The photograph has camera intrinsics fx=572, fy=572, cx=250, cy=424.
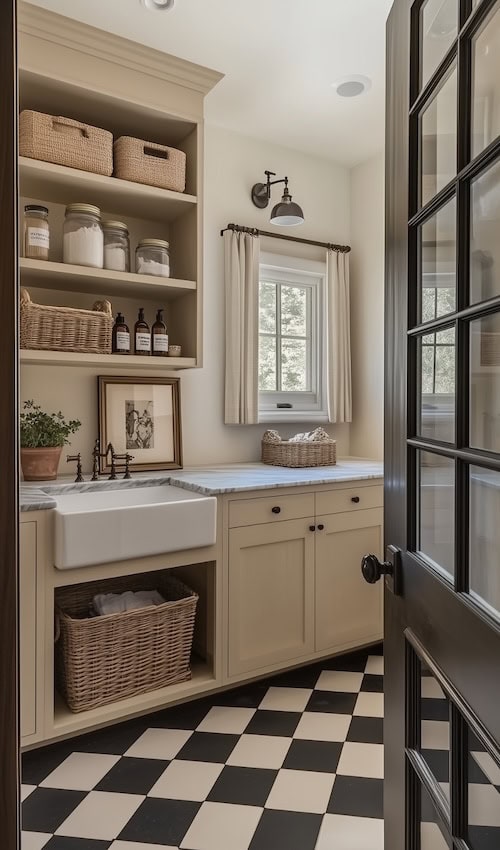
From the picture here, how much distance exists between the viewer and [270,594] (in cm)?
241

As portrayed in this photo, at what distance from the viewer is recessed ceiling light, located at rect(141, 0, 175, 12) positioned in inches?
82.0

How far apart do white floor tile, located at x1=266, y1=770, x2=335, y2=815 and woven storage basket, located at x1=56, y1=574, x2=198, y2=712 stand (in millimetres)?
578

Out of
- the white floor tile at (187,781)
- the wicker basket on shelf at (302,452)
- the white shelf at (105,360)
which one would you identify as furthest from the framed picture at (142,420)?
the white floor tile at (187,781)

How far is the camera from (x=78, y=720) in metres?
1.99

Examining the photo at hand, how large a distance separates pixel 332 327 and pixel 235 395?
2.61ft

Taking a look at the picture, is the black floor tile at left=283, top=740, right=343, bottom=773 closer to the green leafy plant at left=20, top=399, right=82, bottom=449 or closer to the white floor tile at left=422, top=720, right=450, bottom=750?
the white floor tile at left=422, top=720, right=450, bottom=750

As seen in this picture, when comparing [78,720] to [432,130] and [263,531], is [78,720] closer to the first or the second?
[263,531]

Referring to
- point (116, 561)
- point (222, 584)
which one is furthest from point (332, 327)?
point (116, 561)

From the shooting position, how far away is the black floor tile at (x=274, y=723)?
2.12 meters

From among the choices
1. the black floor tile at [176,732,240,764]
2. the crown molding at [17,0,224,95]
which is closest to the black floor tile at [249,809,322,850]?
the black floor tile at [176,732,240,764]

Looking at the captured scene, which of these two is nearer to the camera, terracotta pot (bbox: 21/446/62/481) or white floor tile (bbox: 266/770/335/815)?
white floor tile (bbox: 266/770/335/815)

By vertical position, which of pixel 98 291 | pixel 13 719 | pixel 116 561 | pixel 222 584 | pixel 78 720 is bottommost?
pixel 78 720

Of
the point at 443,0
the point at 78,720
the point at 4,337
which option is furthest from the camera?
the point at 78,720

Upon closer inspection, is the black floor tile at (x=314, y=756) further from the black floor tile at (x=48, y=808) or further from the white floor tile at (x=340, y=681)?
the black floor tile at (x=48, y=808)
